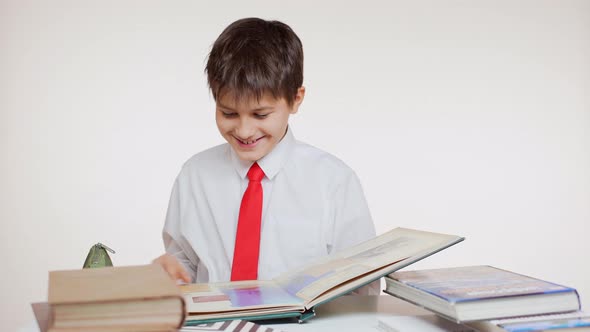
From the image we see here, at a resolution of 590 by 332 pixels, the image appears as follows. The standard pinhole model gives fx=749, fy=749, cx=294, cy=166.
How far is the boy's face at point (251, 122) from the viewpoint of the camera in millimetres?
1403

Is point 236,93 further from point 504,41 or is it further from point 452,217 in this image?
point 504,41

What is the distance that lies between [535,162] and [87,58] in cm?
208

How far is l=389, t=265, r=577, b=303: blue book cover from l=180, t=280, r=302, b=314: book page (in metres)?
0.17

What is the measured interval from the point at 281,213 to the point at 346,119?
1792 millimetres

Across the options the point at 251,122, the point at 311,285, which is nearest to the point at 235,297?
the point at 311,285

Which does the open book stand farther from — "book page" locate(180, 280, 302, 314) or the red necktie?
the red necktie

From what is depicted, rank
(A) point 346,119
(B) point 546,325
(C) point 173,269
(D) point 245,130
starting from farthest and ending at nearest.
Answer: (A) point 346,119
(D) point 245,130
(C) point 173,269
(B) point 546,325

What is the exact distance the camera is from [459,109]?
340 centimetres

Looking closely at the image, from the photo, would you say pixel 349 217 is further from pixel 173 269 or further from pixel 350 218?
pixel 173 269

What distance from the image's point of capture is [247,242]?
56.5 inches

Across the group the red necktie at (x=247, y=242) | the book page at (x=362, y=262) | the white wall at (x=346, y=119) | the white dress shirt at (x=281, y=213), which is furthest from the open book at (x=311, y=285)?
the white wall at (x=346, y=119)

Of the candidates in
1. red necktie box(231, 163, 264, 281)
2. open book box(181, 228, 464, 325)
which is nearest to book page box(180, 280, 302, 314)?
open book box(181, 228, 464, 325)

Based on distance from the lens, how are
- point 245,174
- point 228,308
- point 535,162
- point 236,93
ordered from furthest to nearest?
point 535,162 → point 245,174 → point 236,93 → point 228,308

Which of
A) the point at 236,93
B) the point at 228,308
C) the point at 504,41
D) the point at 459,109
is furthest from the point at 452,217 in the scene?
the point at 228,308
